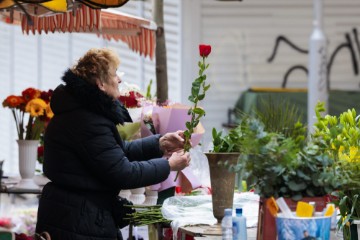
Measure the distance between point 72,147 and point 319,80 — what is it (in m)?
7.35

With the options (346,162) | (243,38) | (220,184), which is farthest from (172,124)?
(243,38)

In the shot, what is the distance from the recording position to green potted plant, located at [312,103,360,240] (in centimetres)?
452

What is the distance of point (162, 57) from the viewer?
8203 millimetres

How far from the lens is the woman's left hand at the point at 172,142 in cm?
572

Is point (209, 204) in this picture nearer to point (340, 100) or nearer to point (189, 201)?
point (189, 201)

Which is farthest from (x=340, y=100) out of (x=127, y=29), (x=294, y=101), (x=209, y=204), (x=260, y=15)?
(x=209, y=204)

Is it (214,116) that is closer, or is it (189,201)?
(189,201)

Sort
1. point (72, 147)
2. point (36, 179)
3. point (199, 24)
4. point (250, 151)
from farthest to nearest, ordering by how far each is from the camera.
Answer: point (199, 24), point (36, 179), point (72, 147), point (250, 151)

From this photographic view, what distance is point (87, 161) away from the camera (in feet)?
17.4

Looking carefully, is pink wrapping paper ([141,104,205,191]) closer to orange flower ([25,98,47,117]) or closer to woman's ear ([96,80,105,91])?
woman's ear ([96,80,105,91])

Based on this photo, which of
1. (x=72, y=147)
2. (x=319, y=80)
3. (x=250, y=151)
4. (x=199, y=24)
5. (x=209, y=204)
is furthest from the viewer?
(x=199, y=24)

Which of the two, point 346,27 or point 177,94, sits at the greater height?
point 346,27

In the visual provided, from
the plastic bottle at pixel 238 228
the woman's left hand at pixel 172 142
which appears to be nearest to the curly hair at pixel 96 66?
the woman's left hand at pixel 172 142

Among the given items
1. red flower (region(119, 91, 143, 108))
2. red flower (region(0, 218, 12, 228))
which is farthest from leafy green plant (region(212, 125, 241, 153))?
red flower (region(119, 91, 143, 108))
